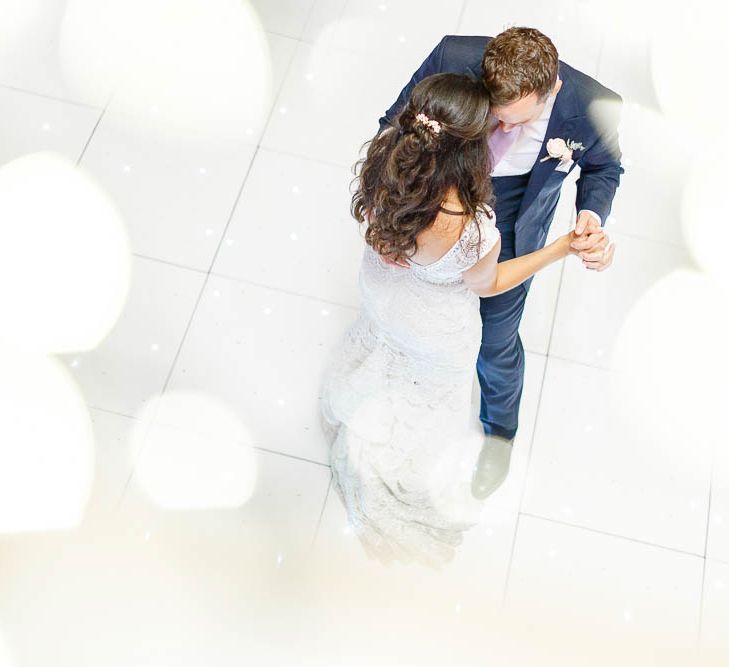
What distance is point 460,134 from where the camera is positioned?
1.58 m

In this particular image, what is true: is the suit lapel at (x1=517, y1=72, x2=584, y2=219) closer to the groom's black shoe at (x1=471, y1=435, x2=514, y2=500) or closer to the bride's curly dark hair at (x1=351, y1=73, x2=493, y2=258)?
the bride's curly dark hair at (x1=351, y1=73, x2=493, y2=258)

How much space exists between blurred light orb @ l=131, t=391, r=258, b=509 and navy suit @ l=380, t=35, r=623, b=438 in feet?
2.55

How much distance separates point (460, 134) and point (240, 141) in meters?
1.59

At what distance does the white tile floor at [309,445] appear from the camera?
2363 millimetres

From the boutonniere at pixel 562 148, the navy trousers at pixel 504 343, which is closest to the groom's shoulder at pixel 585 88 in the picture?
the boutonniere at pixel 562 148

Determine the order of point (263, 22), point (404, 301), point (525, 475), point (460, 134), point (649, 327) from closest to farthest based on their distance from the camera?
point (460, 134) → point (404, 301) → point (525, 475) → point (649, 327) → point (263, 22)

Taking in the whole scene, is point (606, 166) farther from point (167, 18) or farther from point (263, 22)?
point (167, 18)

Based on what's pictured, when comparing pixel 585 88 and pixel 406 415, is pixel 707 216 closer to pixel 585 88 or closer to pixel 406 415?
pixel 585 88

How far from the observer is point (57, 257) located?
2.77m

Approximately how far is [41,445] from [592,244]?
1718mm

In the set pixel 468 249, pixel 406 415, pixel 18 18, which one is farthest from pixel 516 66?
pixel 18 18

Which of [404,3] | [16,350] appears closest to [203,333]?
[16,350]

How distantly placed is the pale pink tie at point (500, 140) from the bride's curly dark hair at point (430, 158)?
0.99ft

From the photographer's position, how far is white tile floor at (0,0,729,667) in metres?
2.36
